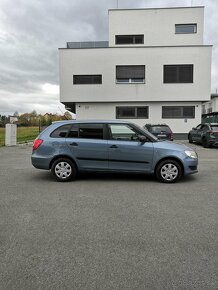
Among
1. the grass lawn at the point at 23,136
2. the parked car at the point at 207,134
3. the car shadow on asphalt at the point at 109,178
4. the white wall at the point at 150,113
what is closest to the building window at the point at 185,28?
the white wall at the point at 150,113

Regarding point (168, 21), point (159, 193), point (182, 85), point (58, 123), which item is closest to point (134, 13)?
point (168, 21)

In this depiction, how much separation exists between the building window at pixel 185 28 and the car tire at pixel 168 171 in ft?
72.0

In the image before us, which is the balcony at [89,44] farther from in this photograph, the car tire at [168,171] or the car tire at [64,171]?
the car tire at [168,171]

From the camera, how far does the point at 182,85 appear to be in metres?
23.7

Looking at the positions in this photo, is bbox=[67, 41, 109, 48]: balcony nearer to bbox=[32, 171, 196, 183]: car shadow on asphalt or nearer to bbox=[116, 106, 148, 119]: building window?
bbox=[116, 106, 148, 119]: building window

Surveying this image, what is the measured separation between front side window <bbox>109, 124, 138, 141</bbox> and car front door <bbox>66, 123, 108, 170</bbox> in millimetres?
249

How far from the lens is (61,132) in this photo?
7484 millimetres

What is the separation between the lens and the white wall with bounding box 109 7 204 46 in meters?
25.4

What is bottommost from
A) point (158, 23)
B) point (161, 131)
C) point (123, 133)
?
point (123, 133)

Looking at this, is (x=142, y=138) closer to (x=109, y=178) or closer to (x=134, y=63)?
(x=109, y=178)

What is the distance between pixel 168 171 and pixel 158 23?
22.1 m

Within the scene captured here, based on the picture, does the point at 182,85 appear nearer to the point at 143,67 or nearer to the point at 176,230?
the point at 143,67

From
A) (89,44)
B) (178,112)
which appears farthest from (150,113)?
(89,44)

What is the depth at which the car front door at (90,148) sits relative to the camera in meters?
7.25
